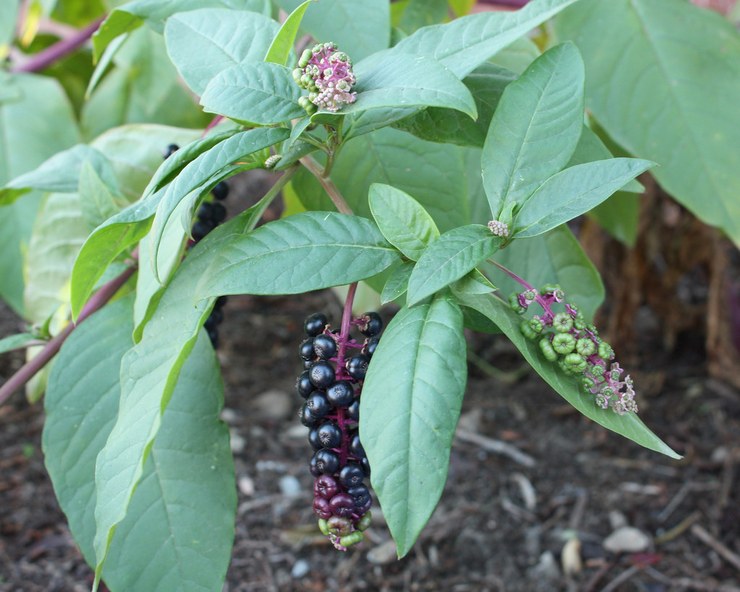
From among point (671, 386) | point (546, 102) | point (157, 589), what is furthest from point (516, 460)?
point (546, 102)

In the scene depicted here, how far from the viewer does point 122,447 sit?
497mm

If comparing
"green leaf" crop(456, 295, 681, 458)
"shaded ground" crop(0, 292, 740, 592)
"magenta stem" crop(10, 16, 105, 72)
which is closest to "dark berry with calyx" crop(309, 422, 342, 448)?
"green leaf" crop(456, 295, 681, 458)

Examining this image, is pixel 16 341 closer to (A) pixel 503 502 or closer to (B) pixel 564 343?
(B) pixel 564 343

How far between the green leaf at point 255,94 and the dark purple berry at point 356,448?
20 cm

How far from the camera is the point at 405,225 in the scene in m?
0.49

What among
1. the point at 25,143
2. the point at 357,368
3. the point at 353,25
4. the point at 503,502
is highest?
the point at 353,25

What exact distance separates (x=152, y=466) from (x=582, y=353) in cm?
39

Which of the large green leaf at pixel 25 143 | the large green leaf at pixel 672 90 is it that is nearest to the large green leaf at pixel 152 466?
the large green leaf at pixel 672 90

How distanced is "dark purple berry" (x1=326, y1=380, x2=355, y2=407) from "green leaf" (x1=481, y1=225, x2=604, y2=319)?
1.05 ft

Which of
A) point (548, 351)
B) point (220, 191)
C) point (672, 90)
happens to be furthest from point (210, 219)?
point (672, 90)

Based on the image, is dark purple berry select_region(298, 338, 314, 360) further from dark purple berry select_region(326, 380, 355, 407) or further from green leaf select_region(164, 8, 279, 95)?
green leaf select_region(164, 8, 279, 95)

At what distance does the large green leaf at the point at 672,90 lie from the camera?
2.75 ft

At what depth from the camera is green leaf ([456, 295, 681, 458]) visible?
1.46 feet

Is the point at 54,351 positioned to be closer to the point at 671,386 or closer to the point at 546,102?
the point at 546,102
